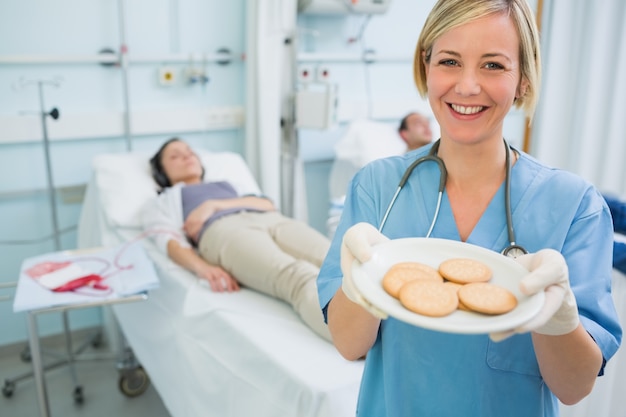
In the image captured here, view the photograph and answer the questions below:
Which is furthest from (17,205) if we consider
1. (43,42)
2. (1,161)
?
(43,42)

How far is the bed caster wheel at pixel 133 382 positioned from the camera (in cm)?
236

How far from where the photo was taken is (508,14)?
0.91m

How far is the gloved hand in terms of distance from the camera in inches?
27.5

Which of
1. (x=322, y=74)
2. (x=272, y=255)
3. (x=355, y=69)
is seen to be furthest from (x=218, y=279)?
(x=355, y=69)

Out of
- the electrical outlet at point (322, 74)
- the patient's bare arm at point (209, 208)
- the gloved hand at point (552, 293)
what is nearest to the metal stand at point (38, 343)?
the patient's bare arm at point (209, 208)

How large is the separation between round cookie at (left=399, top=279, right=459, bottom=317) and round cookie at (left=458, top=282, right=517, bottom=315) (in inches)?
0.7

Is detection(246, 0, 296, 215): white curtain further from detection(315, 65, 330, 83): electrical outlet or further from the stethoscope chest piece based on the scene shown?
the stethoscope chest piece

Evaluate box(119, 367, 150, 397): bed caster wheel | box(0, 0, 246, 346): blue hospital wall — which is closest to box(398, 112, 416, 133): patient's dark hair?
box(0, 0, 246, 346): blue hospital wall

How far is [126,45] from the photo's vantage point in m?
2.79

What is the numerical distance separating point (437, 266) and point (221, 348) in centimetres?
103

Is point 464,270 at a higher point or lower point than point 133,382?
higher

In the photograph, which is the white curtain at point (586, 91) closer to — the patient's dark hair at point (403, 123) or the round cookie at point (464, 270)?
the patient's dark hair at point (403, 123)

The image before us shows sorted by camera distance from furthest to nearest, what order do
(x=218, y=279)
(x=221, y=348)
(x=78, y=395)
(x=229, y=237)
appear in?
(x=78, y=395), (x=229, y=237), (x=218, y=279), (x=221, y=348)

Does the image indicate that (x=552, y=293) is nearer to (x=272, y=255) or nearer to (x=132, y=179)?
(x=272, y=255)
